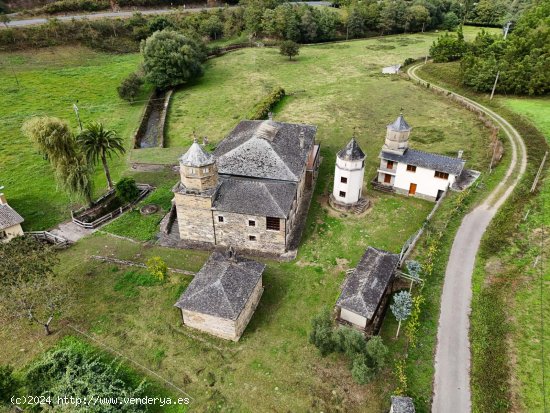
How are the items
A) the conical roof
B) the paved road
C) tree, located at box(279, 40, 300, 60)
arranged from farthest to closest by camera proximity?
1. tree, located at box(279, 40, 300, 60)
2. the paved road
3. the conical roof

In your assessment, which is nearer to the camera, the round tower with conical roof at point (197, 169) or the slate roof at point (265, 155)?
the round tower with conical roof at point (197, 169)

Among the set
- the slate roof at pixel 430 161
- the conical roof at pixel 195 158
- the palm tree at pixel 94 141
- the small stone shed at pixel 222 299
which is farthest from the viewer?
the slate roof at pixel 430 161

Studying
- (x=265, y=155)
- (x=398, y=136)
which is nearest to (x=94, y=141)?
(x=265, y=155)

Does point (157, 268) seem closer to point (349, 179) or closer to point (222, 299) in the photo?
point (222, 299)

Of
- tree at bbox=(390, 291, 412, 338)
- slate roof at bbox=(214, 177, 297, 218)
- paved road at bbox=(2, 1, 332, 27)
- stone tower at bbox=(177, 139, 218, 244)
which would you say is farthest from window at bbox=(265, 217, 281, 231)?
paved road at bbox=(2, 1, 332, 27)

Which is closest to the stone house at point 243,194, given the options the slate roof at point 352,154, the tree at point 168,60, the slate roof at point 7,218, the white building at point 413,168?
the slate roof at point 352,154

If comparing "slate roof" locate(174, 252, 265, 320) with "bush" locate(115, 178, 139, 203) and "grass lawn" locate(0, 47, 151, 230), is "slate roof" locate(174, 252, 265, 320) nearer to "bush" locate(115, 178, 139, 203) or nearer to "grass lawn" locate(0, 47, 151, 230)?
"bush" locate(115, 178, 139, 203)

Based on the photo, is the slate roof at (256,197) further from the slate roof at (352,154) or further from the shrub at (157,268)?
the shrub at (157,268)
